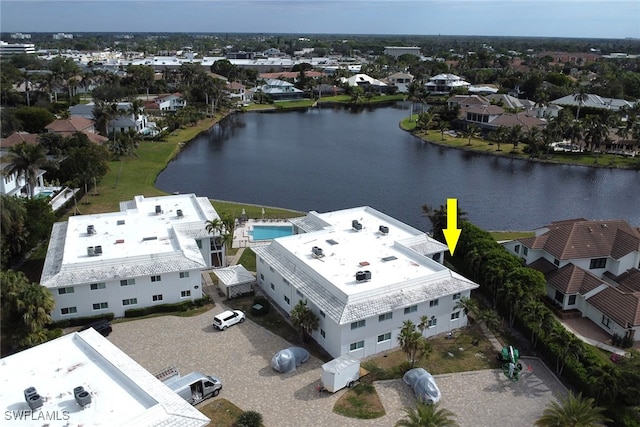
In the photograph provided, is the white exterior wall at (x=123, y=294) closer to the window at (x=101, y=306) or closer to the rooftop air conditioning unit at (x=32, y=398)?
the window at (x=101, y=306)

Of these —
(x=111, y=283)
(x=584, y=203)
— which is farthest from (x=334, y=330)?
(x=584, y=203)

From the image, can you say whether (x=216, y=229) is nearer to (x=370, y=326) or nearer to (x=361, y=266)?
(x=361, y=266)

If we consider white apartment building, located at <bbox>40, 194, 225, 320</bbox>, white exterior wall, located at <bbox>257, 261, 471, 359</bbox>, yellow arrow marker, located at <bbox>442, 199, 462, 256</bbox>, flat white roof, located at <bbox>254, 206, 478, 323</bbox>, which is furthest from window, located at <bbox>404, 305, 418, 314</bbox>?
white apartment building, located at <bbox>40, 194, 225, 320</bbox>

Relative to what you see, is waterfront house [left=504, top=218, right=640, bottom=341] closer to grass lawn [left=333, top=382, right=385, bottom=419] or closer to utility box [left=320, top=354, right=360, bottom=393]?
grass lawn [left=333, top=382, right=385, bottom=419]

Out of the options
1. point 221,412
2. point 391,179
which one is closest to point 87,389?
point 221,412

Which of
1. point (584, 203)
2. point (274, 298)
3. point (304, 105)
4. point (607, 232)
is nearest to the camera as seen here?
point (274, 298)

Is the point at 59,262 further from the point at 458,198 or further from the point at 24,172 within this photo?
the point at 458,198
